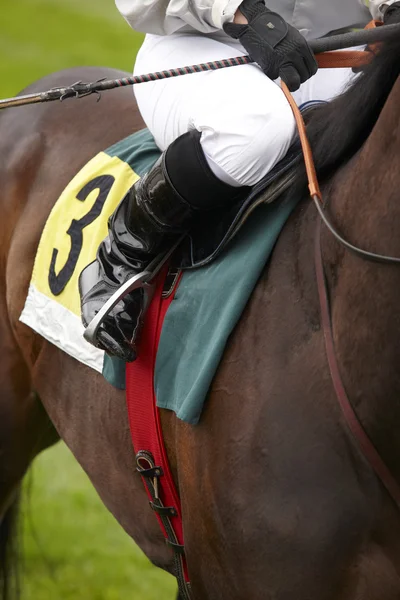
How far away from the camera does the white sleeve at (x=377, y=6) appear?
7.84ft

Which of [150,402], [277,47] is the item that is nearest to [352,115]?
[277,47]

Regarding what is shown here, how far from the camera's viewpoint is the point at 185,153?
223 cm

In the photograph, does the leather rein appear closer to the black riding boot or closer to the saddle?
the saddle

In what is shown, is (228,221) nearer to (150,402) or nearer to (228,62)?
(228,62)

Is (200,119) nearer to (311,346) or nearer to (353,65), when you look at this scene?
(353,65)

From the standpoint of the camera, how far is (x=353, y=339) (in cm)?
197

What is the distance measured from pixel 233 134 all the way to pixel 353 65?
1.02 feet

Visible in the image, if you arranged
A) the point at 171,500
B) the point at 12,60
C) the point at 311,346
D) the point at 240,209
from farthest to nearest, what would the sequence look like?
the point at 12,60 → the point at 171,500 → the point at 240,209 → the point at 311,346

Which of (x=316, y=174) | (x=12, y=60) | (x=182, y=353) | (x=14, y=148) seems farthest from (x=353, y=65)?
(x=12, y=60)

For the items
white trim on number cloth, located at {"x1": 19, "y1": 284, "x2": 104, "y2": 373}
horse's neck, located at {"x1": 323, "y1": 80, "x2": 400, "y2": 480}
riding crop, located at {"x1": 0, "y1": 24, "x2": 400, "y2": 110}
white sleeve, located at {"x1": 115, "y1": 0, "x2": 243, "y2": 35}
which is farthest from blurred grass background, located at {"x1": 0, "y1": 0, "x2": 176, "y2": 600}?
horse's neck, located at {"x1": 323, "y1": 80, "x2": 400, "y2": 480}

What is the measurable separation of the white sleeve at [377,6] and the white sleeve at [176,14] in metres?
0.42

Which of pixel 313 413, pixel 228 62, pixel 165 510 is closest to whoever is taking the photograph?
pixel 313 413

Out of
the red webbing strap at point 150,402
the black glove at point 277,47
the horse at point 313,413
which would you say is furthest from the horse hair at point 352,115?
the red webbing strap at point 150,402

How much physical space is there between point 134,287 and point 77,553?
9.00ft
